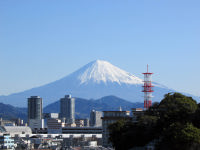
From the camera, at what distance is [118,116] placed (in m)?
108

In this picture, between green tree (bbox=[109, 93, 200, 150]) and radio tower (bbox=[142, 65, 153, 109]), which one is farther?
radio tower (bbox=[142, 65, 153, 109])

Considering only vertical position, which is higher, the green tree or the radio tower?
the radio tower

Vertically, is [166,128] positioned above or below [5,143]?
above

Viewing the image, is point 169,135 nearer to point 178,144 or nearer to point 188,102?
point 178,144

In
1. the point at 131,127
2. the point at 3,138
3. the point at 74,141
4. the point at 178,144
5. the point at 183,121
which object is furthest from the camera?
the point at 74,141

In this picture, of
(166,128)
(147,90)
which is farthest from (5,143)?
(166,128)

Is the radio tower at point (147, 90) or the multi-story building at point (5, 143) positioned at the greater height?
the radio tower at point (147, 90)

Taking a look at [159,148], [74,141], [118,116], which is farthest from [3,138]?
[159,148]

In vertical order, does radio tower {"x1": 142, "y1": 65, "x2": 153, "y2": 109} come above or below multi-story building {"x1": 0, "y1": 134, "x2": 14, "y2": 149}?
above

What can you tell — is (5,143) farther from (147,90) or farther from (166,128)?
(166,128)

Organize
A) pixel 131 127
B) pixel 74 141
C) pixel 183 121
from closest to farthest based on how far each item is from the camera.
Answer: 1. pixel 183 121
2. pixel 131 127
3. pixel 74 141

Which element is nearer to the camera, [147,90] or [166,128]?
[166,128]

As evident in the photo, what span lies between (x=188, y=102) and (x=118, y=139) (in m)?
9.36

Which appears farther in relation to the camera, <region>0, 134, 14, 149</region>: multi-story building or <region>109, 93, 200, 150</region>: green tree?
<region>0, 134, 14, 149</region>: multi-story building
